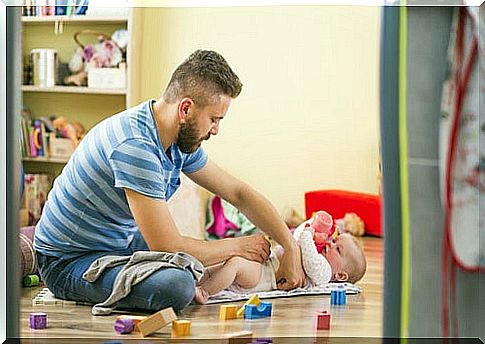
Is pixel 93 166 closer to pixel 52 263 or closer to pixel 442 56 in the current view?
pixel 52 263

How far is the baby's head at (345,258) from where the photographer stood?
2.11 meters

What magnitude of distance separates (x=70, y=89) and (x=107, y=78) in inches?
3.3

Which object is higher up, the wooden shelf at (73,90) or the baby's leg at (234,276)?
the wooden shelf at (73,90)

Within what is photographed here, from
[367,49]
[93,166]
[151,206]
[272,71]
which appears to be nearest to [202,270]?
[151,206]

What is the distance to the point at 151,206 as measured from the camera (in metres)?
2.06

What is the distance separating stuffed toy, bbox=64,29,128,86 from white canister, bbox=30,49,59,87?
0.13ft

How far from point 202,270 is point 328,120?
42 cm

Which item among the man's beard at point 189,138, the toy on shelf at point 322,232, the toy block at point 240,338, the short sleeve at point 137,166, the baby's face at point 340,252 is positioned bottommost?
the toy block at point 240,338

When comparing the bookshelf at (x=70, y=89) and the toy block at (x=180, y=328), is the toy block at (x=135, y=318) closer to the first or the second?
the toy block at (x=180, y=328)

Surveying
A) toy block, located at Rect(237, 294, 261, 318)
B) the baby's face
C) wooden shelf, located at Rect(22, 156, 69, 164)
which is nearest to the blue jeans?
toy block, located at Rect(237, 294, 261, 318)

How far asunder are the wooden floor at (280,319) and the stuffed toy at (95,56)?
483 mm

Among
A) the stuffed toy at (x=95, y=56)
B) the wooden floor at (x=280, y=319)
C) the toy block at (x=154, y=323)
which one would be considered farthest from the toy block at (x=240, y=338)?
the stuffed toy at (x=95, y=56)

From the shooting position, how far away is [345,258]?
2127mm

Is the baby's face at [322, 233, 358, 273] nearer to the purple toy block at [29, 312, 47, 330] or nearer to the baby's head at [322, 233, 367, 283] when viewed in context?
the baby's head at [322, 233, 367, 283]
